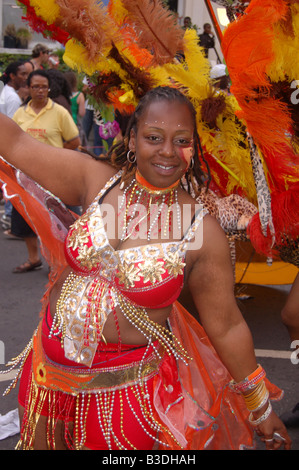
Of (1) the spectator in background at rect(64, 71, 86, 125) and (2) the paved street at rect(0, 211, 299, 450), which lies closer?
(2) the paved street at rect(0, 211, 299, 450)

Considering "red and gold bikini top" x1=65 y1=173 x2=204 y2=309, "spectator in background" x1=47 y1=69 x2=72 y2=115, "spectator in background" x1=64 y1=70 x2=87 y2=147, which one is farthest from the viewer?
"spectator in background" x1=64 y1=70 x2=87 y2=147

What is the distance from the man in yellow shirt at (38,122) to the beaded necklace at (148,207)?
3.73 meters

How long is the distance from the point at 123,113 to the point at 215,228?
103cm

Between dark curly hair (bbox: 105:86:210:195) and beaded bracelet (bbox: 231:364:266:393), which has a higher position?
dark curly hair (bbox: 105:86:210:195)

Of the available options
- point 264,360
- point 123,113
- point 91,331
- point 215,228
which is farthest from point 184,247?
point 264,360

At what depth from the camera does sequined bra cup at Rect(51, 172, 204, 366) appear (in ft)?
6.73

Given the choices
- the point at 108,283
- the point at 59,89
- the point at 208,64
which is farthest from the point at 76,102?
the point at 108,283

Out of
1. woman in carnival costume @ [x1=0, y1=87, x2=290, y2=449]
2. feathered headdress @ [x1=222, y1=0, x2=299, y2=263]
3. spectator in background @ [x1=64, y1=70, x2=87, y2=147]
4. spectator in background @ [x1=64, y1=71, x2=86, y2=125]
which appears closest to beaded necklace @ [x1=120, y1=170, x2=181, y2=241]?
woman in carnival costume @ [x1=0, y1=87, x2=290, y2=449]

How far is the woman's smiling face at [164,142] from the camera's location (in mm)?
2100

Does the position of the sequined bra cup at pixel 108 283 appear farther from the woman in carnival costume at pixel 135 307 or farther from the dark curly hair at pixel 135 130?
the dark curly hair at pixel 135 130

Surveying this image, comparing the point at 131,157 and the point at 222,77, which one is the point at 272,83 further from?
the point at 222,77

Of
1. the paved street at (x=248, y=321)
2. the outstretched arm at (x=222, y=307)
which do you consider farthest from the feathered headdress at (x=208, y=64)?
the paved street at (x=248, y=321)

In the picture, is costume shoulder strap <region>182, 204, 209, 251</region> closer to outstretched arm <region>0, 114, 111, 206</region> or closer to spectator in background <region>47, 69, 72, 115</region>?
outstretched arm <region>0, 114, 111, 206</region>

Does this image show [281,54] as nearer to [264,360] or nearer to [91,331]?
[91,331]
